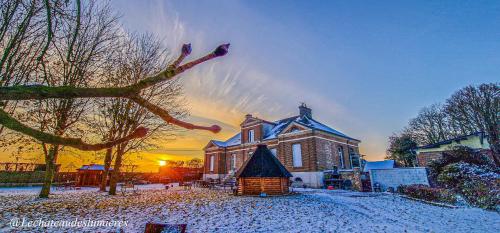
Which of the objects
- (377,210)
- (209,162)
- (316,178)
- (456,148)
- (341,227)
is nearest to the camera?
(341,227)

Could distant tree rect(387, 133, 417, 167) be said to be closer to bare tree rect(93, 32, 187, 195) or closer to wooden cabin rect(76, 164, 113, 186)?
bare tree rect(93, 32, 187, 195)

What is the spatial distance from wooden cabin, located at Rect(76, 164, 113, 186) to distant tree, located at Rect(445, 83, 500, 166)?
43809mm

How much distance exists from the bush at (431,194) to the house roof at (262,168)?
25.7 feet

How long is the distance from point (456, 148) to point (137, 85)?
71.3 ft

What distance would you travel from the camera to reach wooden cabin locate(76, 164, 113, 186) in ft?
93.7

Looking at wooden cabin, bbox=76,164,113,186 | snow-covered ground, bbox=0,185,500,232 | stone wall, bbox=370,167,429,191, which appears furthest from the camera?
wooden cabin, bbox=76,164,113,186

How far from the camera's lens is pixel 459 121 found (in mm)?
26000

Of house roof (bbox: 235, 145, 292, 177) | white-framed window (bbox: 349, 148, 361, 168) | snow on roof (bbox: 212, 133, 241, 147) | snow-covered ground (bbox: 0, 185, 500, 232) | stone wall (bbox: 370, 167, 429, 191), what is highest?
snow on roof (bbox: 212, 133, 241, 147)

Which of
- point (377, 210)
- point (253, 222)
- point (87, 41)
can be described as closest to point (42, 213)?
point (253, 222)

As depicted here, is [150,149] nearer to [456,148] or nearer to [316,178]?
[316,178]

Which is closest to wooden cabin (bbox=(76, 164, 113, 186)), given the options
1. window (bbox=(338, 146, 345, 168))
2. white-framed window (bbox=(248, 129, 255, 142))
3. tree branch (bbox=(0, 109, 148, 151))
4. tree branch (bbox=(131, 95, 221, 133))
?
white-framed window (bbox=(248, 129, 255, 142))

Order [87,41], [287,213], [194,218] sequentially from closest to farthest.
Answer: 1. [194,218]
2. [287,213]
3. [87,41]

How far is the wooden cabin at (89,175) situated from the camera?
28547mm

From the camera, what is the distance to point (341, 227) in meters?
7.06
